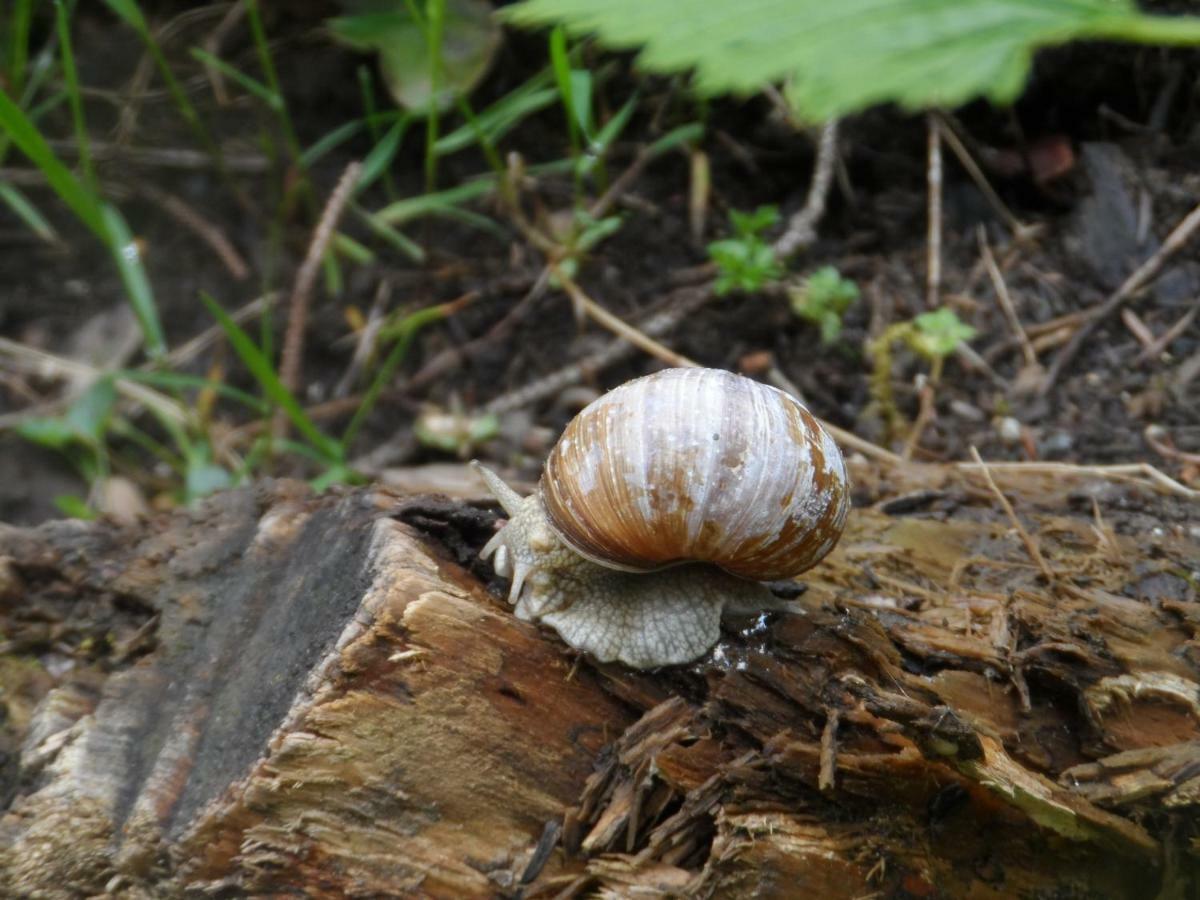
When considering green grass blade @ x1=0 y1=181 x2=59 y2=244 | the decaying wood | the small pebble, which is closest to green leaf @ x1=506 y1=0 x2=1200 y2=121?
the decaying wood

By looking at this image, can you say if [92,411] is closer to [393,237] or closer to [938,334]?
[393,237]

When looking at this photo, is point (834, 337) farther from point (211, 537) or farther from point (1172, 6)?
point (211, 537)

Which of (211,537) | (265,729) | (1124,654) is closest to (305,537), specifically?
(211,537)

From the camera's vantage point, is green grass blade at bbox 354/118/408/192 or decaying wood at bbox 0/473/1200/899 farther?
green grass blade at bbox 354/118/408/192

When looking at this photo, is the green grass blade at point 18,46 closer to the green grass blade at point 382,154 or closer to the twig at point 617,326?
the green grass blade at point 382,154

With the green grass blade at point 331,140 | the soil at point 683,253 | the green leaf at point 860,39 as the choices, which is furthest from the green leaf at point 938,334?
the green grass blade at point 331,140

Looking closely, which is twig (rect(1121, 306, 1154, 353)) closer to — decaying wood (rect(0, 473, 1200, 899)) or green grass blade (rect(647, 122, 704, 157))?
decaying wood (rect(0, 473, 1200, 899))

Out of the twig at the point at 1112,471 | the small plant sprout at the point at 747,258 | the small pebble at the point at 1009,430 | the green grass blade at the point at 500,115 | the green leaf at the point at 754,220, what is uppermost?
the green grass blade at the point at 500,115
